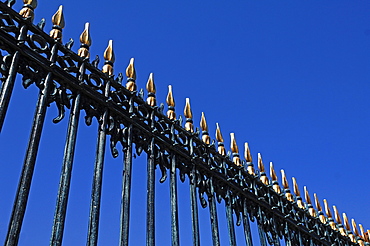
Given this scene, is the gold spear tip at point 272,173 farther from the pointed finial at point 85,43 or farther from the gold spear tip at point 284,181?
the pointed finial at point 85,43

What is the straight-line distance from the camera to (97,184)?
4855mm

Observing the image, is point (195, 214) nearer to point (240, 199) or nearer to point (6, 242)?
point (240, 199)

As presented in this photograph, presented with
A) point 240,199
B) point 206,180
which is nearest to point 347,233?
point 240,199

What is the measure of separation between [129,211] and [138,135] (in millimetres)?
1035

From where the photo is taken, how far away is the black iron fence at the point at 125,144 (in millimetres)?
4586

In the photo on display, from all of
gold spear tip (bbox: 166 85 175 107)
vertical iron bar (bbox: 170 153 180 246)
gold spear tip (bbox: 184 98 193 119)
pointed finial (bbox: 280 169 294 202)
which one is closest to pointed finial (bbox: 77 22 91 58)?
gold spear tip (bbox: 166 85 175 107)

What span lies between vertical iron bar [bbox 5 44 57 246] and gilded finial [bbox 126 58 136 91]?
1219 millimetres

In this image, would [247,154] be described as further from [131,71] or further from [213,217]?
[131,71]

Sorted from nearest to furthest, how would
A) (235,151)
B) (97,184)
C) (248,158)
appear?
1. (97,184)
2. (235,151)
3. (248,158)

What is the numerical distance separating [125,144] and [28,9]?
1.72 meters

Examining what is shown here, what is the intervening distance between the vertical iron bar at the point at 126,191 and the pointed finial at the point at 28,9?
1467mm

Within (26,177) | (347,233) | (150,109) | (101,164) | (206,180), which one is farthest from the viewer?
(347,233)

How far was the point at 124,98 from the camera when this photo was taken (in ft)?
18.9

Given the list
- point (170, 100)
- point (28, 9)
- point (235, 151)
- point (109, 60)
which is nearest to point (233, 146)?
point (235, 151)
